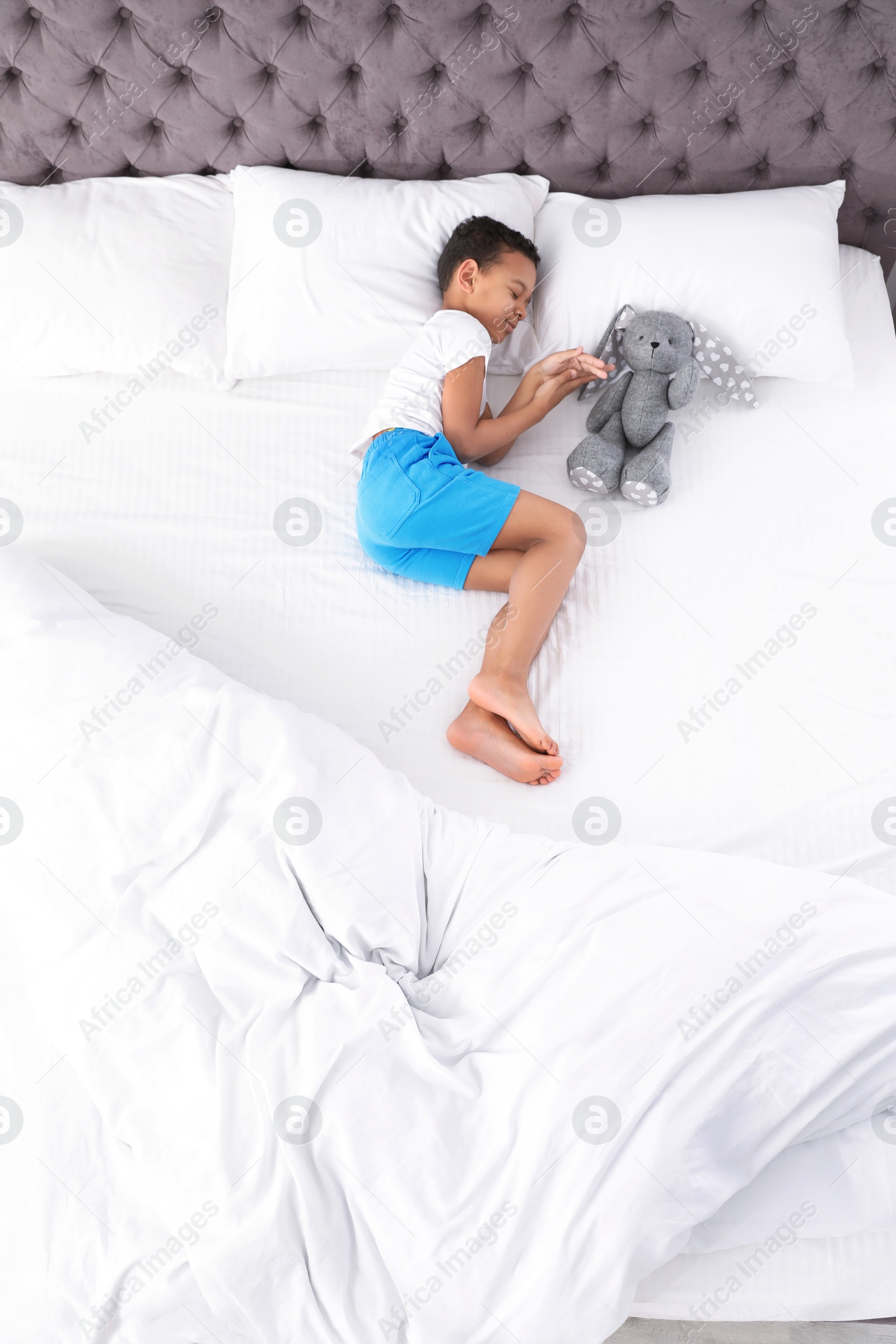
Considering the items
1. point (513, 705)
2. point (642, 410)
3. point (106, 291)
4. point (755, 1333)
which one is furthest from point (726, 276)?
point (755, 1333)

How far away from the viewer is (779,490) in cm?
171

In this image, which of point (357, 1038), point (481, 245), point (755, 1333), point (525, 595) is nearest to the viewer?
point (357, 1038)

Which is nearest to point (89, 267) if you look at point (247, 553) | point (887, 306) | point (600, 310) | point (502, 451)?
point (247, 553)

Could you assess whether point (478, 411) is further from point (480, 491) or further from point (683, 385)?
point (683, 385)

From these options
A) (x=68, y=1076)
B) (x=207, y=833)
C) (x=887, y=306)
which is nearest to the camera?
(x=68, y=1076)

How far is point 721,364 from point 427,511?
0.69 m

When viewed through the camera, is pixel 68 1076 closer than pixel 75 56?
Yes

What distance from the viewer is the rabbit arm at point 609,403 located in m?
1.77

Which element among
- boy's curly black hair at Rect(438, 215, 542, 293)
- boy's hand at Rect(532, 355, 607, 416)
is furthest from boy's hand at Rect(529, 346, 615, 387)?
boy's curly black hair at Rect(438, 215, 542, 293)

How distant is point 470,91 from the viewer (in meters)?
1.83

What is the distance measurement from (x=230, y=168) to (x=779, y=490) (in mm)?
1332

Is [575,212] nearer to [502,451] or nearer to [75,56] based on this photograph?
[502,451]

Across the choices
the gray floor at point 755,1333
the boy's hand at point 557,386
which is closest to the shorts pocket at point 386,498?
the boy's hand at point 557,386

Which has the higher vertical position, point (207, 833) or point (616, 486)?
point (616, 486)
